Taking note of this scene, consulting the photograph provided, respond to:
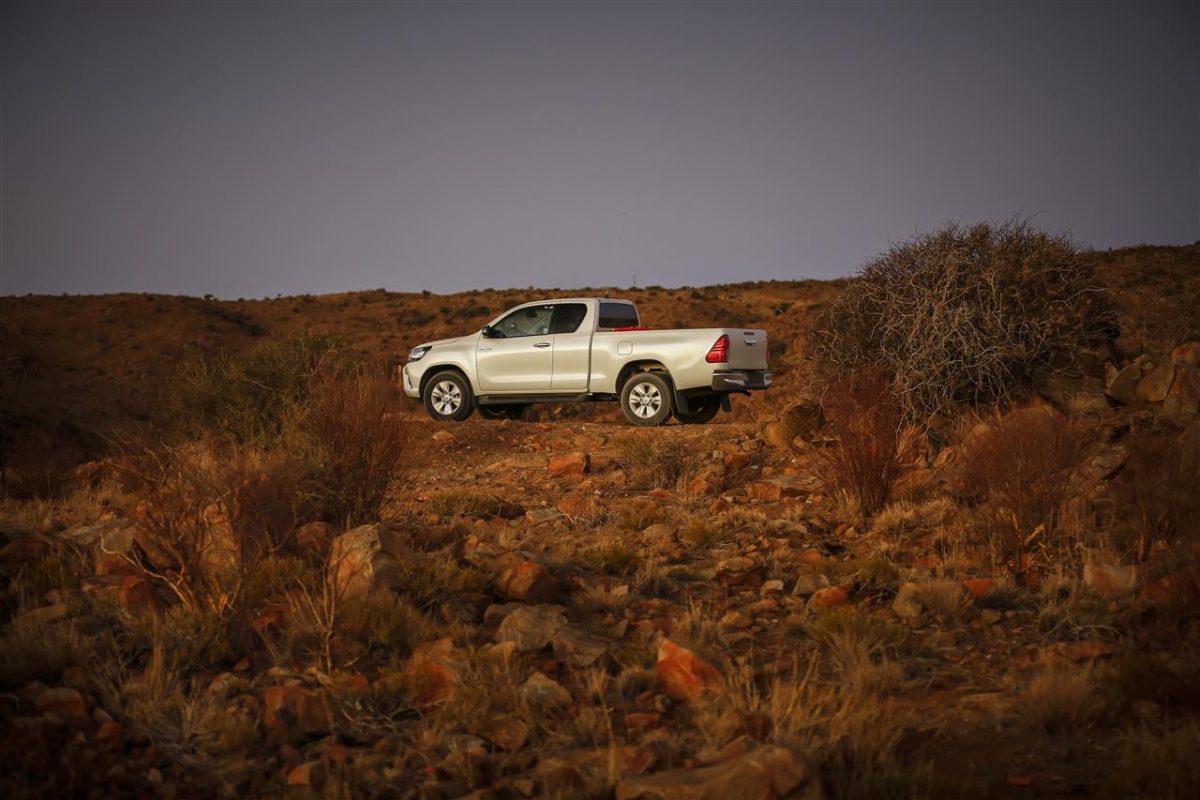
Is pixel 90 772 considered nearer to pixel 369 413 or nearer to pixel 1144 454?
pixel 369 413

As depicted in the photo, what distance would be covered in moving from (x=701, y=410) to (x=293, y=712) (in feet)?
34.1

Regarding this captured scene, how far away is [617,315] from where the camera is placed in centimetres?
1407

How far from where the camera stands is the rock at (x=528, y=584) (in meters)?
5.72

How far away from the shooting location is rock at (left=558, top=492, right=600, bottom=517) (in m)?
8.40

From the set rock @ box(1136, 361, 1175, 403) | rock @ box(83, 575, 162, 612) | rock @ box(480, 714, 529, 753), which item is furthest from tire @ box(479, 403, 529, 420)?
rock @ box(480, 714, 529, 753)

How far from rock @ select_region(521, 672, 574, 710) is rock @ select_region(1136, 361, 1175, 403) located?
7859 mm

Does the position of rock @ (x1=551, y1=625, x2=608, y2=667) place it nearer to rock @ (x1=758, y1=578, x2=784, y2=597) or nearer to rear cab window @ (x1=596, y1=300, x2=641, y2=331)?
rock @ (x1=758, y1=578, x2=784, y2=597)

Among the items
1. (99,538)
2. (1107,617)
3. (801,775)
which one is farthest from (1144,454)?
(99,538)

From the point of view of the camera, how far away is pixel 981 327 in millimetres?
10328

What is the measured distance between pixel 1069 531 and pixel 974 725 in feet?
10.4

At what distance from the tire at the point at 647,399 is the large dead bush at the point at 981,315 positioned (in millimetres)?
3080

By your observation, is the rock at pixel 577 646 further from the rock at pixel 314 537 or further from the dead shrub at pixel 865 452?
the dead shrub at pixel 865 452

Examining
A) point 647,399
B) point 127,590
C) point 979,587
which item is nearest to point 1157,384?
point 979,587

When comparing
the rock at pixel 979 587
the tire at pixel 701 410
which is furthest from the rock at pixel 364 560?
the tire at pixel 701 410
